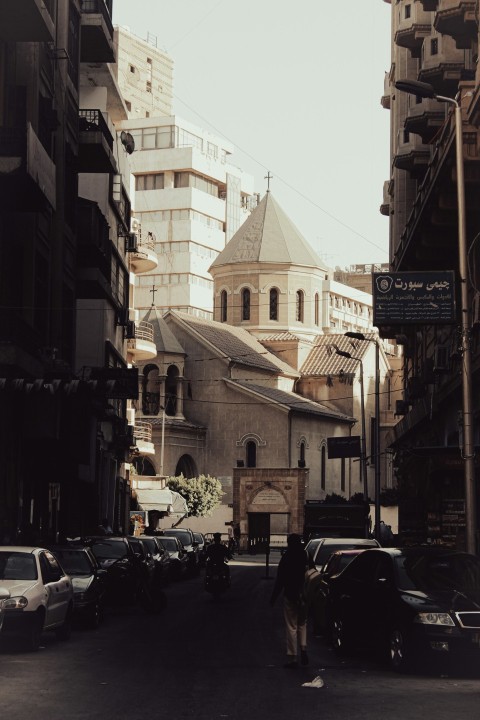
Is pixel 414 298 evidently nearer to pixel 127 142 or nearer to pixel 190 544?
pixel 190 544

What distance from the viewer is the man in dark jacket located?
16.1m

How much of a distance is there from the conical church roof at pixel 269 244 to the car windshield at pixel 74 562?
285ft

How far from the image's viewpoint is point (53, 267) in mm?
34719

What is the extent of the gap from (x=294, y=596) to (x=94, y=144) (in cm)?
2523

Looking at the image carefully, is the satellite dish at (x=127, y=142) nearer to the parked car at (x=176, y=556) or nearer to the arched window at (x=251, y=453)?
the parked car at (x=176, y=556)

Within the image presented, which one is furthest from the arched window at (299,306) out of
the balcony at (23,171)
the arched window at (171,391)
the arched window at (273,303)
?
the balcony at (23,171)

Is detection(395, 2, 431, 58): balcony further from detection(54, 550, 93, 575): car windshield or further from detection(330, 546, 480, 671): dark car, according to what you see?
detection(330, 546, 480, 671): dark car

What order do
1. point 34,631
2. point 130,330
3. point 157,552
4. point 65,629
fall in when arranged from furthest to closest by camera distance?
1. point 130,330
2. point 157,552
3. point 65,629
4. point 34,631

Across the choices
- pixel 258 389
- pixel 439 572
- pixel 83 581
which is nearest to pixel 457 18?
pixel 83 581

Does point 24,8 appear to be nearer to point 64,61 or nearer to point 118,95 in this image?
point 64,61

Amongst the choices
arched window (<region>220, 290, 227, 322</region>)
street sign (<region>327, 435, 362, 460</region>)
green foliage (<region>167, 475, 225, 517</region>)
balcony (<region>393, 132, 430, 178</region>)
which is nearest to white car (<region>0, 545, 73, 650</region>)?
balcony (<region>393, 132, 430, 178</region>)

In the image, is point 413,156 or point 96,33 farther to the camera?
point 413,156

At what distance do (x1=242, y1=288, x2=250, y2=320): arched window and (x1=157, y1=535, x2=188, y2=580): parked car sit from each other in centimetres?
6537

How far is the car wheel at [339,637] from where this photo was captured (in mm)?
17109
